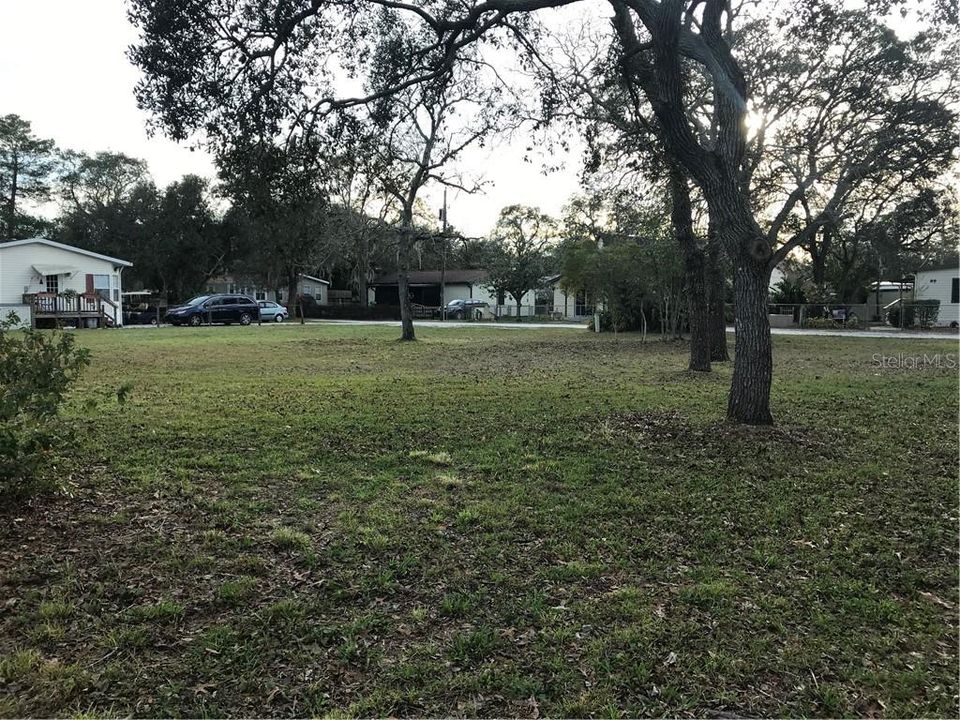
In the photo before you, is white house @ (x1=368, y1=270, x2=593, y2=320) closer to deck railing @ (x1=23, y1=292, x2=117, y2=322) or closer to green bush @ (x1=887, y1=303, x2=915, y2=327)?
green bush @ (x1=887, y1=303, x2=915, y2=327)

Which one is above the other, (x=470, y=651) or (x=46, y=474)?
(x=46, y=474)

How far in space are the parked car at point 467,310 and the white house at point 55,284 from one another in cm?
2161

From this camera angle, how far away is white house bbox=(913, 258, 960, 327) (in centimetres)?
2877

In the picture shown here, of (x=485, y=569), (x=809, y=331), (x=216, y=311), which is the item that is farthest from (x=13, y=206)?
(x=485, y=569)

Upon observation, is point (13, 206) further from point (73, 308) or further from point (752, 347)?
point (752, 347)

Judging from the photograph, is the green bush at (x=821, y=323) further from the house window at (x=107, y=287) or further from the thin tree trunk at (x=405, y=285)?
the house window at (x=107, y=287)

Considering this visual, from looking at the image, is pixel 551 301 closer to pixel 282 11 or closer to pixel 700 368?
pixel 700 368

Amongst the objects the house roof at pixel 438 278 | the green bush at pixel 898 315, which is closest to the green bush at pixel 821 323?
the green bush at pixel 898 315

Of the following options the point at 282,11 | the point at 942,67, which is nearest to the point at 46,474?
the point at 282,11

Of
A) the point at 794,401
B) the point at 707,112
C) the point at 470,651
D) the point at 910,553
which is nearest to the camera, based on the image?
the point at 470,651

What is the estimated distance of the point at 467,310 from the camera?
46531 millimetres

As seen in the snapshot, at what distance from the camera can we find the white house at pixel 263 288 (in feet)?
164

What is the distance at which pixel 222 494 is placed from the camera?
453cm

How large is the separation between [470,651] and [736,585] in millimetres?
1430
